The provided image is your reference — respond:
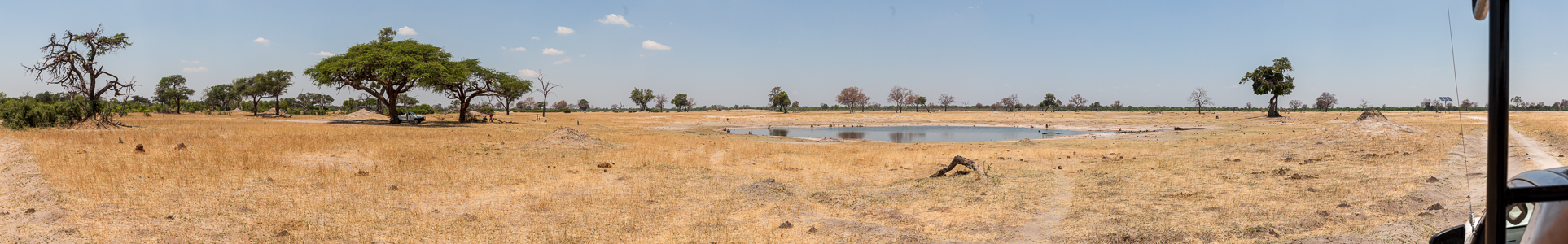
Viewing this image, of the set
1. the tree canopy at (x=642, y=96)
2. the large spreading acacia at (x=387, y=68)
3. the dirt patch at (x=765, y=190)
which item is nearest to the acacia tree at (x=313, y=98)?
the tree canopy at (x=642, y=96)

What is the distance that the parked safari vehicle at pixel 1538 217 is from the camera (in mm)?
2279

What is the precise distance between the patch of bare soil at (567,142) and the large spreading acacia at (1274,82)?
74053mm

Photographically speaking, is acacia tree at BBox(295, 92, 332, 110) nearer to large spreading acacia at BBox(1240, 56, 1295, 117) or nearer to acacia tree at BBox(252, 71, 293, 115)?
acacia tree at BBox(252, 71, 293, 115)

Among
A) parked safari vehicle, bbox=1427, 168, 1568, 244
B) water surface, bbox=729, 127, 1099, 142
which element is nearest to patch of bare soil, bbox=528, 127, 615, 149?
water surface, bbox=729, 127, 1099, 142

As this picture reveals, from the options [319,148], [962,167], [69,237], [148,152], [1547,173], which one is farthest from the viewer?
[319,148]

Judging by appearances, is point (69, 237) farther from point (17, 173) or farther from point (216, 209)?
point (17, 173)

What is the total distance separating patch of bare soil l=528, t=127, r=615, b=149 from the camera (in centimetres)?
2473

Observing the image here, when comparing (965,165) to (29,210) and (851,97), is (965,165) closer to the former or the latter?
(29,210)

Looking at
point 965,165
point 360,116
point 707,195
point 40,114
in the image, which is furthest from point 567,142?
point 360,116

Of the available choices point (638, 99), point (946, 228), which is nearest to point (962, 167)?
point (946, 228)

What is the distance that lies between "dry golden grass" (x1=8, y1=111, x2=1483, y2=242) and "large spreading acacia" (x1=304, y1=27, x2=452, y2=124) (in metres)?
23.6

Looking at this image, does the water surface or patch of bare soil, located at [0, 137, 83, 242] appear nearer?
patch of bare soil, located at [0, 137, 83, 242]

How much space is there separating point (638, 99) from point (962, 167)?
548ft

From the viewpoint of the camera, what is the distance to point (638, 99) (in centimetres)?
18025
